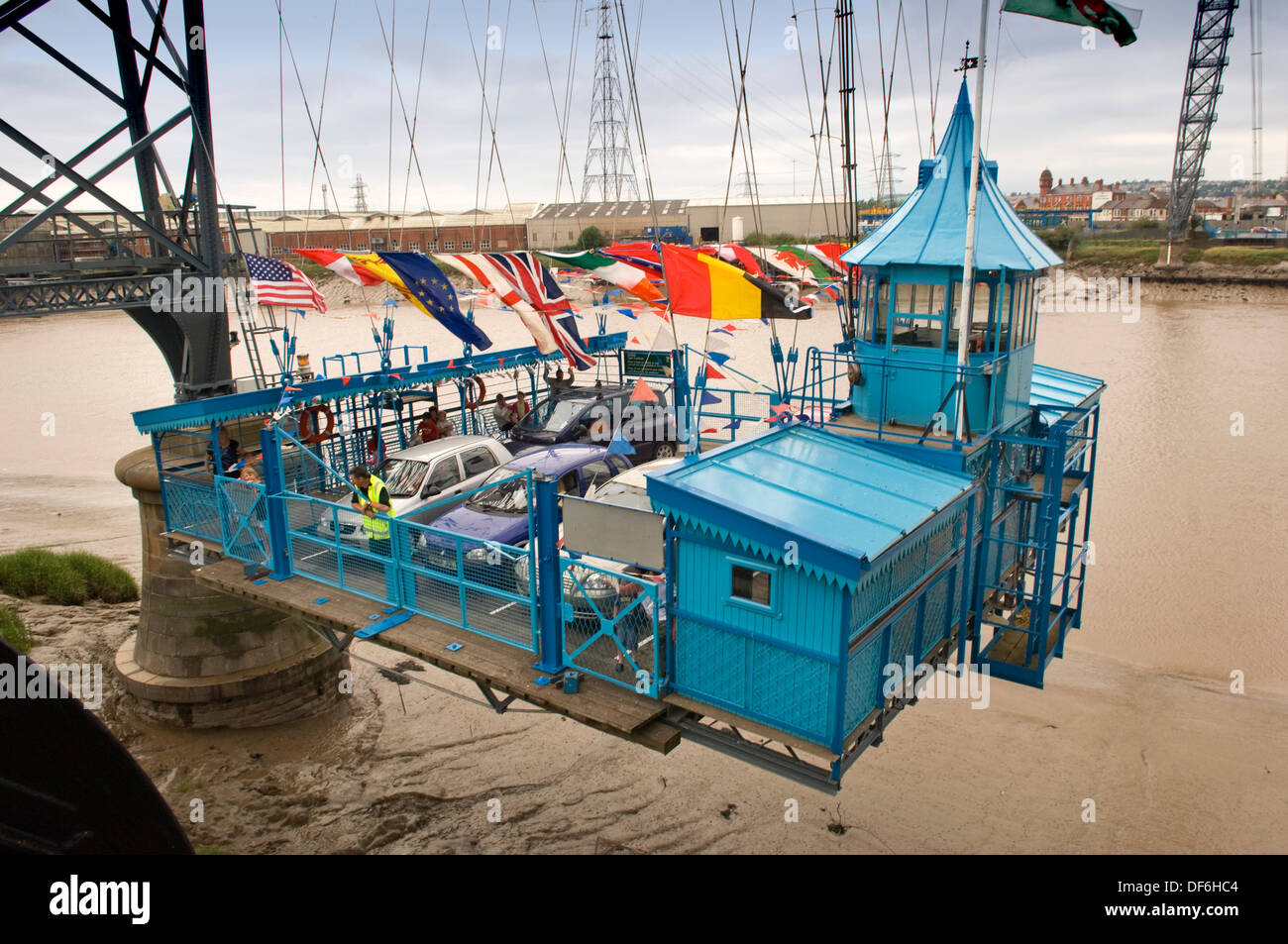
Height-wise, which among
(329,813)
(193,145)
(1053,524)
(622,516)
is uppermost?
(193,145)

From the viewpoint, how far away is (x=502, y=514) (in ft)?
37.4

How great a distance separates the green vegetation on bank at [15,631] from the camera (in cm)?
1633

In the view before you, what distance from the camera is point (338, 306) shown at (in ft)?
223

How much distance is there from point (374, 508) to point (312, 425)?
21.7ft

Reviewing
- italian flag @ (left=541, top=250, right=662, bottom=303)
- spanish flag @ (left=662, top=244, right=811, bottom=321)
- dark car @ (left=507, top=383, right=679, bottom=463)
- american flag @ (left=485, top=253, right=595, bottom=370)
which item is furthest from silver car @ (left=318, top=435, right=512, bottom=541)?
spanish flag @ (left=662, top=244, right=811, bottom=321)

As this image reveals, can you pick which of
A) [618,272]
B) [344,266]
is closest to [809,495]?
A: [618,272]

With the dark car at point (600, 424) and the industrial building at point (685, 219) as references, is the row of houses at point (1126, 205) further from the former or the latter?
the dark car at point (600, 424)

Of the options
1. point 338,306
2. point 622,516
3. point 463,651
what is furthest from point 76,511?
point 338,306

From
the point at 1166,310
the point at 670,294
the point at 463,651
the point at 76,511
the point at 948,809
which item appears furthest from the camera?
the point at 1166,310

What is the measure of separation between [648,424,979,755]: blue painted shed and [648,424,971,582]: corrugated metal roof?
15 millimetres

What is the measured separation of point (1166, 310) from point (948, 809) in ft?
188

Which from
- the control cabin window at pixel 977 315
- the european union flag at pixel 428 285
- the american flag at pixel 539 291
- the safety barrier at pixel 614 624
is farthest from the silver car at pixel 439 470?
the control cabin window at pixel 977 315

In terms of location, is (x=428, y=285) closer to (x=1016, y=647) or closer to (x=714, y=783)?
(x=714, y=783)

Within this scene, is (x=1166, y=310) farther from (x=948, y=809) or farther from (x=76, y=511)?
(x=76, y=511)
